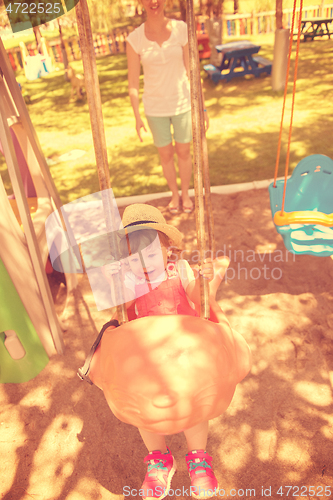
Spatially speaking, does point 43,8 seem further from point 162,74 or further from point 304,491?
point 304,491

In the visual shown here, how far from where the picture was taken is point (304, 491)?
1997 millimetres

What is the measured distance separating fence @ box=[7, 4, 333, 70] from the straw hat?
471 inches

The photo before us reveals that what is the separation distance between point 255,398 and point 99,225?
2.50 m

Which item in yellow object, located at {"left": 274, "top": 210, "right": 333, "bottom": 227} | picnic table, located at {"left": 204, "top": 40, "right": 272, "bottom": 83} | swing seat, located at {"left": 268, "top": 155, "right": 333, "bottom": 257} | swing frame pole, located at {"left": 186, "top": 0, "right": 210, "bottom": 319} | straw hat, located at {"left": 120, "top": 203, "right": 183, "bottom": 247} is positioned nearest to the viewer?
swing frame pole, located at {"left": 186, "top": 0, "right": 210, "bottom": 319}

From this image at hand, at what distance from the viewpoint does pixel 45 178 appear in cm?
302

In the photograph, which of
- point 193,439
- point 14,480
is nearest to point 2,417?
point 14,480

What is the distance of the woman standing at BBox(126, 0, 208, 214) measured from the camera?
3.30 m

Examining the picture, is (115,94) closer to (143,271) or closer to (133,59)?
(133,59)

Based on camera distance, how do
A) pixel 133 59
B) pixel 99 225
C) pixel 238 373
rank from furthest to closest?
pixel 99 225, pixel 133 59, pixel 238 373

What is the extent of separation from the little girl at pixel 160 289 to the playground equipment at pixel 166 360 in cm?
34

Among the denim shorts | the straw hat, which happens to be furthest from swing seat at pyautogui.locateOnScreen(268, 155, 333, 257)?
the straw hat

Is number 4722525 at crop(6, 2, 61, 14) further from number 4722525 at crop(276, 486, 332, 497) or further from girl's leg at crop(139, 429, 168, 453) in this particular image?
number 4722525 at crop(276, 486, 332, 497)

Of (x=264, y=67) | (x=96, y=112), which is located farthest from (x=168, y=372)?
(x=264, y=67)

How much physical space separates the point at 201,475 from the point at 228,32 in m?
13.7
